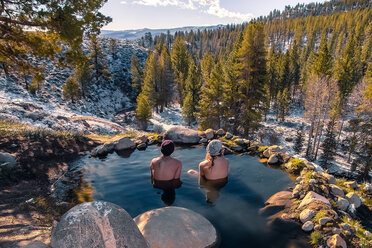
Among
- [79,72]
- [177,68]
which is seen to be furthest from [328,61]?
[79,72]

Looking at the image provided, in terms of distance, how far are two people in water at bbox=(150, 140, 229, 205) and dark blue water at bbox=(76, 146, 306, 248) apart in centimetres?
23

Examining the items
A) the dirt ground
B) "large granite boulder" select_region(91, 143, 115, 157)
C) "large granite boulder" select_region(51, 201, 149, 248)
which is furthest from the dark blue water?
"large granite boulder" select_region(51, 201, 149, 248)

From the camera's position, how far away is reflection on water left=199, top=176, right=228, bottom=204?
20.2 feet

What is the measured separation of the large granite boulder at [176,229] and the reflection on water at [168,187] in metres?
1.25

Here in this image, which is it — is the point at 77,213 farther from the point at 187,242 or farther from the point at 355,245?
the point at 355,245

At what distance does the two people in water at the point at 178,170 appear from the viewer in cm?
664

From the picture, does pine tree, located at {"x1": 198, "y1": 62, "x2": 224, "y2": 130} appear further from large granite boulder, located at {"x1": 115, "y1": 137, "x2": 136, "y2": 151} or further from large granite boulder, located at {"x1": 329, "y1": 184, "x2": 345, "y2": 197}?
large granite boulder, located at {"x1": 329, "y1": 184, "x2": 345, "y2": 197}

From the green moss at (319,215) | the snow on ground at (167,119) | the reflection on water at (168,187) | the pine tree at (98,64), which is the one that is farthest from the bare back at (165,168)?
the pine tree at (98,64)

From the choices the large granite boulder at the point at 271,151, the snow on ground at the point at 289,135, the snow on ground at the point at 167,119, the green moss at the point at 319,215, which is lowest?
the snow on ground at the point at 289,135

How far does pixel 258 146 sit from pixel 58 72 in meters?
54.0

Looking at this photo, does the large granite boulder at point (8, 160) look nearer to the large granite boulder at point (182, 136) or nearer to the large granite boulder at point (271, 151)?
the large granite boulder at point (182, 136)

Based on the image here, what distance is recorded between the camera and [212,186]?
6.73m

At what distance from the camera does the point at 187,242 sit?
4.00m

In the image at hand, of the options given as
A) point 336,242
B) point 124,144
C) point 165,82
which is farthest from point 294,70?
point 336,242
